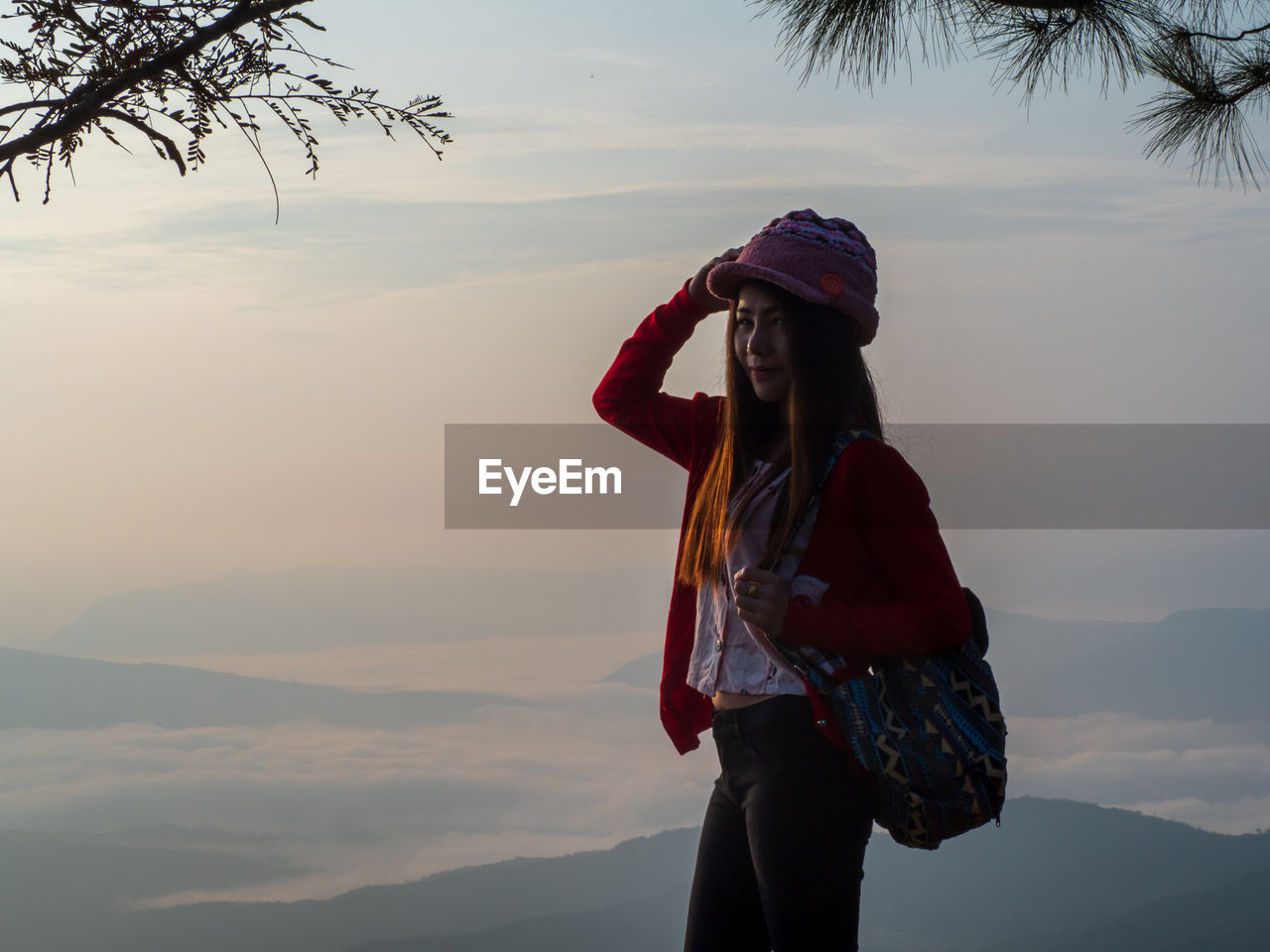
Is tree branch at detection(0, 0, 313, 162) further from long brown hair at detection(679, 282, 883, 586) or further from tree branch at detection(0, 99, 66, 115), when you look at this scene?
long brown hair at detection(679, 282, 883, 586)

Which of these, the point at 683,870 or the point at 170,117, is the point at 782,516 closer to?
the point at 683,870

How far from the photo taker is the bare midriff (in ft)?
3.97

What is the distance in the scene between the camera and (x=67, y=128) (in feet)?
4.43

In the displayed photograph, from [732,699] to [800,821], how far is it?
0.47 feet

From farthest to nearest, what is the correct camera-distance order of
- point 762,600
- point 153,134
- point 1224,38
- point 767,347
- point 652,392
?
1. point 1224,38
2. point 652,392
3. point 153,134
4. point 767,347
5. point 762,600

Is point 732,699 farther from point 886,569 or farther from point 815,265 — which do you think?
point 815,265

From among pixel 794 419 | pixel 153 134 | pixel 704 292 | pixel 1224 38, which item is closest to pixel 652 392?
pixel 704 292

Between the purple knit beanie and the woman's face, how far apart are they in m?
0.03

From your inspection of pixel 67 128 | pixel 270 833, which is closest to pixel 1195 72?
pixel 67 128

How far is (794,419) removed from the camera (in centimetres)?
124

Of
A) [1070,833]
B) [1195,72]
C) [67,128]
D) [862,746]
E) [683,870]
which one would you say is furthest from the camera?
[1070,833]

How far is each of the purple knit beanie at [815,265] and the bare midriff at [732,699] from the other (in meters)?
0.41

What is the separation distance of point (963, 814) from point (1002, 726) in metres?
0.10

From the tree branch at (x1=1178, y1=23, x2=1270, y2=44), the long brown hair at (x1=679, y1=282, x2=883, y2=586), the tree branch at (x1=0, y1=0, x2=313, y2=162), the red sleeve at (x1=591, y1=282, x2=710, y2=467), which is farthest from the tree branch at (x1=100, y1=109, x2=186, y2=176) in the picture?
the tree branch at (x1=1178, y1=23, x2=1270, y2=44)
